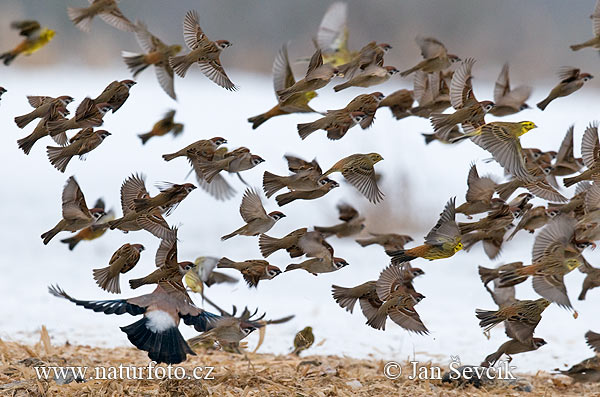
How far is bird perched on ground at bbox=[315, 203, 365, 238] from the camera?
2847mm

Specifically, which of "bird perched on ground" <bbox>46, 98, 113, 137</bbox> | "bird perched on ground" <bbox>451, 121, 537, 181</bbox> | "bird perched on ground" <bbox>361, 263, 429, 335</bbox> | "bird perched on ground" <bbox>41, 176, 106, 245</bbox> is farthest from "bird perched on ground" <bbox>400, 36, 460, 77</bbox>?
"bird perched on ground" <bbox>41, 176, 106, 245</bbox>

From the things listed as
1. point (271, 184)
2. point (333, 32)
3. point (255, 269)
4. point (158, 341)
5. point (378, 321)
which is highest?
point (333, 32)

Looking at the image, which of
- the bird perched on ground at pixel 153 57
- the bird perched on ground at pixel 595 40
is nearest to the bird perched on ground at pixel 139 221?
the bird perched on ground at pixel 153 57

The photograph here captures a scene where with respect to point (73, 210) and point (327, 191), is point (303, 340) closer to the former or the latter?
point (327, 191)

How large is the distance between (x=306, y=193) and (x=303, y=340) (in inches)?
44.8

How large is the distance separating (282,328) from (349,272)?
1.48 meters

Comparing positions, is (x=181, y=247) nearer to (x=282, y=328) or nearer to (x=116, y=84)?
(x=282, y=328)

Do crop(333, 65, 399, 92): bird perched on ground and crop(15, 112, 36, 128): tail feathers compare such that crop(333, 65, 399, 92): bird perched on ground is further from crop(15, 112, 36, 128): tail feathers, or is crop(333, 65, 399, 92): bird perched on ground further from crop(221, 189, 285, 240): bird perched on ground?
crop(15, 112, 36, 128): tail feathers

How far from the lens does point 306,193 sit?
2.39 meters

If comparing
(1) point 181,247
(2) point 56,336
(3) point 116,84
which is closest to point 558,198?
(3) point 116,84

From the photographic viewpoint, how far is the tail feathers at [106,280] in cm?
235

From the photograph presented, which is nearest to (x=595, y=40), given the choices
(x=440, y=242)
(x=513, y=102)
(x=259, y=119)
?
(x=513, y=102)

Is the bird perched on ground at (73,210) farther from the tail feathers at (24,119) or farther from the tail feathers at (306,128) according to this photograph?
the tail feathers at (306,128)

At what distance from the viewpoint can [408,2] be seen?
1356 cm
